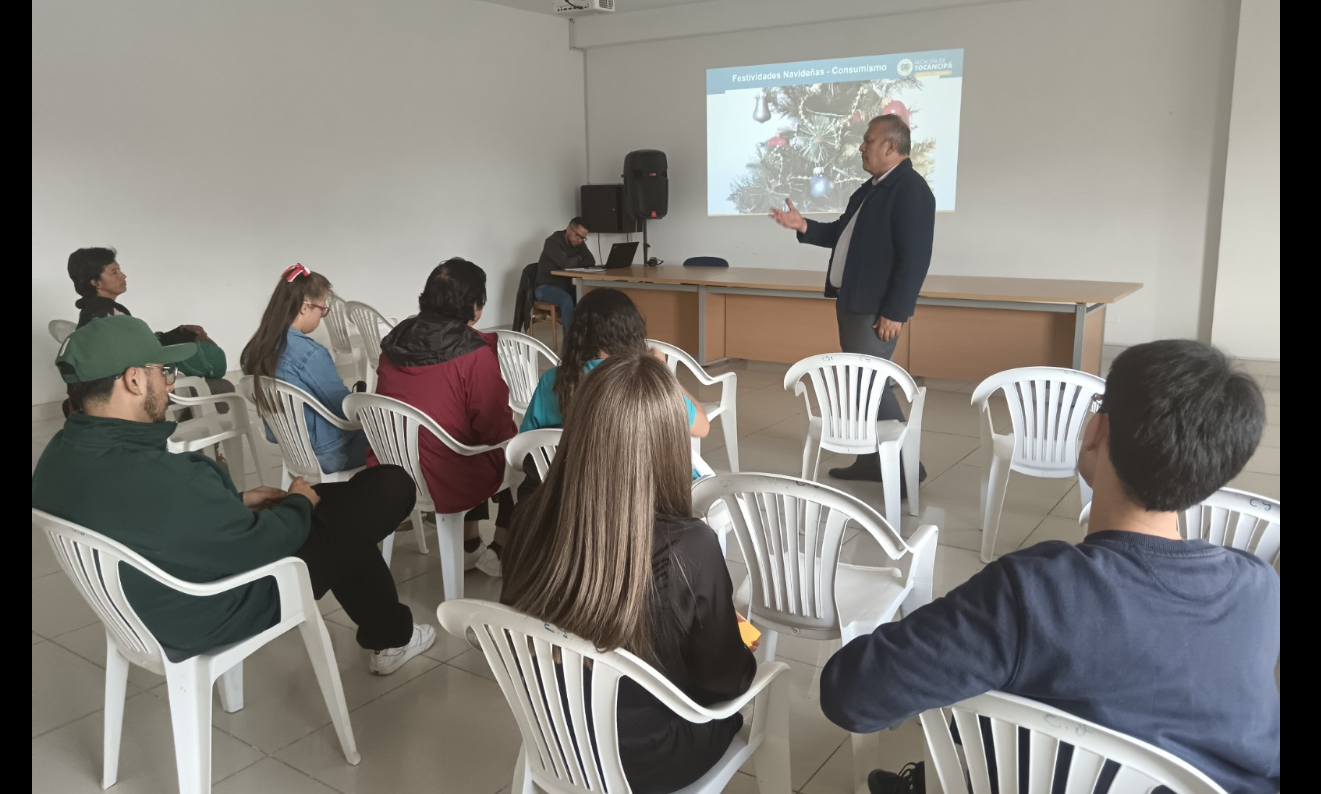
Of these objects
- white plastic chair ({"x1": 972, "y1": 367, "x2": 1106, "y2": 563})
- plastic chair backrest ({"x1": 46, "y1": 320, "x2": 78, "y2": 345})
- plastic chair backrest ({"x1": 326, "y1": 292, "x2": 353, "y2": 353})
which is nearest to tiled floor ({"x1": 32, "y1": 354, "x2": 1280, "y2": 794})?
white plastic chair ({"x1": 972, "y1": 367, "x2": 1106, "y2": 563})

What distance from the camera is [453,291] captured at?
9.18 feet

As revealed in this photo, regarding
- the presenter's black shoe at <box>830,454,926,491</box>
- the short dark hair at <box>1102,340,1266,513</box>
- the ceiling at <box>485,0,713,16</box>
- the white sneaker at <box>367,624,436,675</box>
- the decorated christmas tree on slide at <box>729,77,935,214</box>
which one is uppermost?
the ceiling at <box>485,0,713,16</box>

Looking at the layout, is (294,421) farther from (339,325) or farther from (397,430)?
(339,325)

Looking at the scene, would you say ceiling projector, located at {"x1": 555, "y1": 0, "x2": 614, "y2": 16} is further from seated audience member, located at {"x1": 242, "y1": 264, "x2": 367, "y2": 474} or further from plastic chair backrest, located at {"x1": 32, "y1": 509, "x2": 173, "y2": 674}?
plastic chair backrest, located at {"x1": 32, "y1": 509, "x2": 173, "y2": 674}

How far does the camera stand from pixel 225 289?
6488mm

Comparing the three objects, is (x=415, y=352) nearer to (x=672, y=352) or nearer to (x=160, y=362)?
(x=160, y=362)

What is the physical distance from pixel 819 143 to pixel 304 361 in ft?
19.9

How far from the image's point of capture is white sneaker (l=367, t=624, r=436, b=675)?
8.24ft

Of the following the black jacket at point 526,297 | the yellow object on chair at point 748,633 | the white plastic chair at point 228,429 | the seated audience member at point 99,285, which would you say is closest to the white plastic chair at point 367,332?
the seated audience member at point 99,285

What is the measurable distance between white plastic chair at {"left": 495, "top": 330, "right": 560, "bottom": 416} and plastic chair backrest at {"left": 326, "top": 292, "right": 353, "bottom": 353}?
1.71 metres

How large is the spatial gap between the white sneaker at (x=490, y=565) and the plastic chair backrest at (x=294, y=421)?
658mm

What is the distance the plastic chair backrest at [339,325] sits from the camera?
538cm
